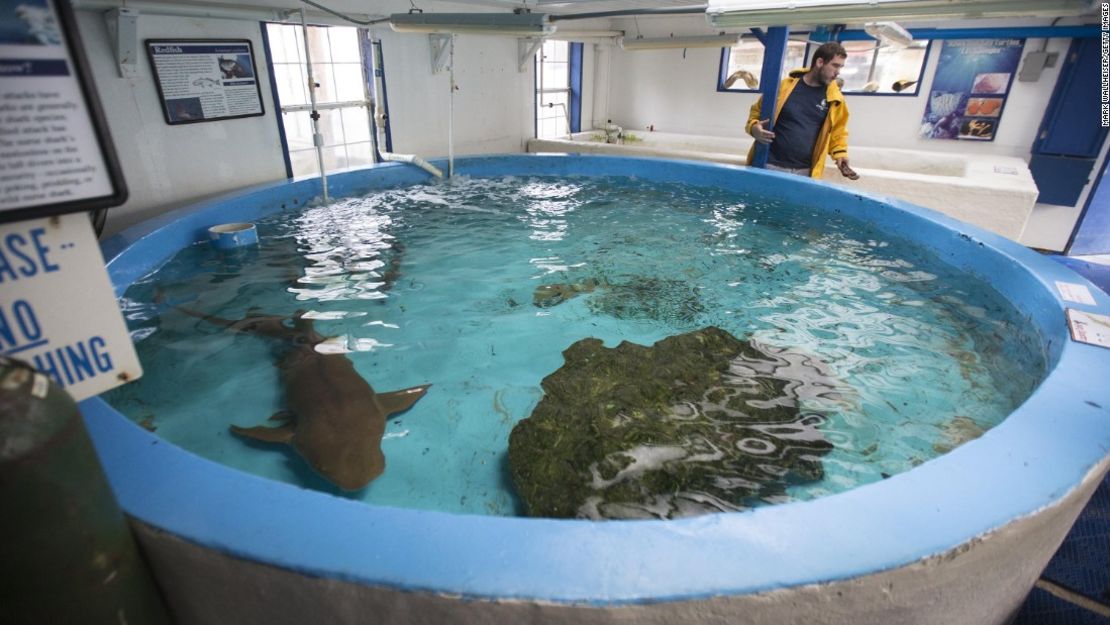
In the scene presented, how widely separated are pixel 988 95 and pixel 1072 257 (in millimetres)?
2460

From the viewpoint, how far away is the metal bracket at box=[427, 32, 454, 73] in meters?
7.16

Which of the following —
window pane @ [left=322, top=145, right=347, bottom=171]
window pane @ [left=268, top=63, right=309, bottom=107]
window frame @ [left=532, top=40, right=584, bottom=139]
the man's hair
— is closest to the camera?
the man's hair

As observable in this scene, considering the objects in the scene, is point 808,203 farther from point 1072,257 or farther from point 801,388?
point 1072,257

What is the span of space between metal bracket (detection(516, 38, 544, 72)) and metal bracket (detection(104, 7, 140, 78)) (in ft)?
18.0

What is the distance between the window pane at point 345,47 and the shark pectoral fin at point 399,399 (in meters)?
5.78

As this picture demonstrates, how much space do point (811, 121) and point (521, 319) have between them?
401 centimetres

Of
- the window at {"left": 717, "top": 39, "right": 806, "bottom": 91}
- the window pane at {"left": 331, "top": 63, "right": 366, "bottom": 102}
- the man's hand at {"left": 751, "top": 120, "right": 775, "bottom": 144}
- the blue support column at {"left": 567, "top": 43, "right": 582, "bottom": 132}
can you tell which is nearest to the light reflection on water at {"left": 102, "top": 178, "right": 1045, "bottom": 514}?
the man's hand at {"left": 751, "top": 120, "right": 775, "bottom": 144}

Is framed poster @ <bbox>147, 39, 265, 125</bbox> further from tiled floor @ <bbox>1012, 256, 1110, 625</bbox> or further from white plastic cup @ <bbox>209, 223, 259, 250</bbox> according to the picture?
tiled floor @ <bbox>1012, 256, 1110, 625</bbox>

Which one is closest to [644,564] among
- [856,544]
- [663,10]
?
[856,544]

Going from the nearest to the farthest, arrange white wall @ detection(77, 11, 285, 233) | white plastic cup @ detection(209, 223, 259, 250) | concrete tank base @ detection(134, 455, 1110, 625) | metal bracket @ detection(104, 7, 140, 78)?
1. concrete tank base @ detection(134, 455, 1110, 625)
2. metal bracket @ detection(104, 7, 140, 78)
3. white plastic cup @ detection(209, 223, 259, 250)
4. white wall @ detection(77, 11, 285, 233)

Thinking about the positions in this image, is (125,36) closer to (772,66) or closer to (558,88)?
(772,66)

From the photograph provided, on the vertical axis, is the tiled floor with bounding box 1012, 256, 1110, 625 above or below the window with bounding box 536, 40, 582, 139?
below

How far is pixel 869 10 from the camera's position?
3434 mm

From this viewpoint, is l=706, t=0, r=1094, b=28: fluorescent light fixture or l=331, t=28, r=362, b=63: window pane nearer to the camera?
l=706, t=0, r=1094, b=28: fluorescent light fixture
